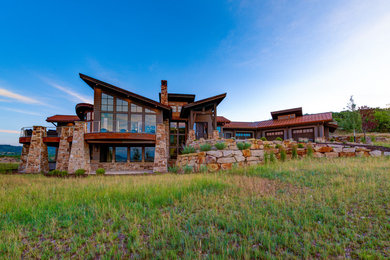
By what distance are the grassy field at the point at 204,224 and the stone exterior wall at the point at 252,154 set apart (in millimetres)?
5373

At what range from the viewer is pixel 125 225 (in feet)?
10.7

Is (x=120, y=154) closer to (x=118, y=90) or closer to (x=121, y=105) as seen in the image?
(x=121, y=105)

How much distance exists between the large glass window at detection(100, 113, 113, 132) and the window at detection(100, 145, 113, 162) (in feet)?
9.83

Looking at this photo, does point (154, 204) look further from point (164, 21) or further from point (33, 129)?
point (33, 129)

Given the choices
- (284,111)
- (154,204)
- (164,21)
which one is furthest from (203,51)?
(154,204)

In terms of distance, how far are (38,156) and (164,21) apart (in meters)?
17.7

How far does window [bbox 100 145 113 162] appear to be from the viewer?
54.9 ft

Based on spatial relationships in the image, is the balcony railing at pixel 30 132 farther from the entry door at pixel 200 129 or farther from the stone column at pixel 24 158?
the entry door at pixel 200 129

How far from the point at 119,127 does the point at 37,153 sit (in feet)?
27.0

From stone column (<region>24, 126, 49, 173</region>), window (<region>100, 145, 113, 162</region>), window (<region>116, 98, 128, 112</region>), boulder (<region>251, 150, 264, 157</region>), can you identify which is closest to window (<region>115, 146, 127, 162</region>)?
window (<region>100, 145, 113, 162</region>)

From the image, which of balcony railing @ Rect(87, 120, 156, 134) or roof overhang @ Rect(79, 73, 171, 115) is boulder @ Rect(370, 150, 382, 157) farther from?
balcony railing @ Rect(87, 120, 156, 134)

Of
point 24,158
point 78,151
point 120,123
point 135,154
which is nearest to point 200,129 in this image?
point 135,154

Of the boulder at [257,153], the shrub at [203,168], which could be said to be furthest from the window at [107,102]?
the boulder at [257,153]

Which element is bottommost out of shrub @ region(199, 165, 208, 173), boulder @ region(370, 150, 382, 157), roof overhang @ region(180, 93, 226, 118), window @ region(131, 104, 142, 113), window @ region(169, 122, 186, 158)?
shrub @ region(199, 165, 208, 173)
